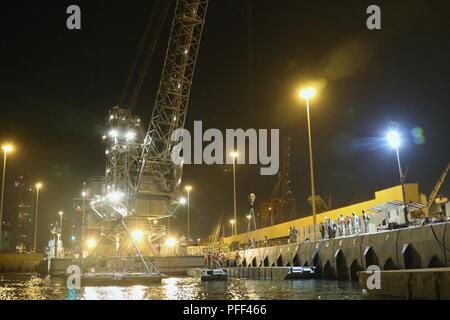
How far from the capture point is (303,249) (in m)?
40.8

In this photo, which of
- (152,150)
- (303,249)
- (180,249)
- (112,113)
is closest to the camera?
(303,249)

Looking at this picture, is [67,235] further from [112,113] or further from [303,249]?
[303,249]

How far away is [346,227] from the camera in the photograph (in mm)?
37062

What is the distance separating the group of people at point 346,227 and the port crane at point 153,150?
34.6 m

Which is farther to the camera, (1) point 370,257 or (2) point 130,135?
(2) point 130,135

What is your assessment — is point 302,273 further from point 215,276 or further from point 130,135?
point 130,135

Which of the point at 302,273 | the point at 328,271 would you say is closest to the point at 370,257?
the point at 328,271

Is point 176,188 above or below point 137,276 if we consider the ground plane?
above

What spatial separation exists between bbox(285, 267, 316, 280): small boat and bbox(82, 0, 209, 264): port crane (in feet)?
111

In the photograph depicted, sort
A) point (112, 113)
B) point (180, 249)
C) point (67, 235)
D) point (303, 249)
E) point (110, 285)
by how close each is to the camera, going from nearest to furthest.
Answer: point (110, 285)
point (303, 249)
point (112, 113)
point (180, 249)
point (67, 235)

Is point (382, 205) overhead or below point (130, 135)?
below

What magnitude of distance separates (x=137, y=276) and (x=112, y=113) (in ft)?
148

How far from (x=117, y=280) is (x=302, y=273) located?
1421cm
